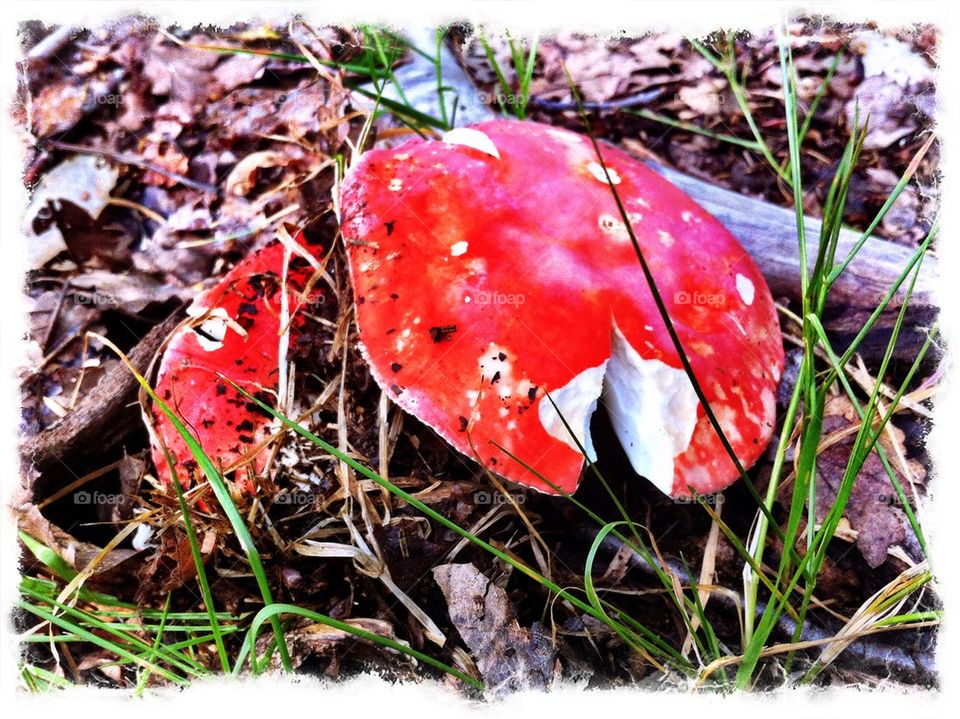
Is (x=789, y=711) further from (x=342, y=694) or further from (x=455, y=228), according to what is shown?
(x=455, y=228)

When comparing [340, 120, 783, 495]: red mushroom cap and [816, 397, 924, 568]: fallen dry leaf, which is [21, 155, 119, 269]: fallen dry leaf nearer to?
[340, 120, 783, 495]: red mushroom cap

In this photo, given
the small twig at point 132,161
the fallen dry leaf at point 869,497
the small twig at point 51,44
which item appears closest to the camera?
the fallen dry leaf at point 869,497

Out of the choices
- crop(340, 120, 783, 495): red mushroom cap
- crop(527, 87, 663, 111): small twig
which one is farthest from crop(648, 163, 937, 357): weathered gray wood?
crop(527, 87, 663, 111): small twig

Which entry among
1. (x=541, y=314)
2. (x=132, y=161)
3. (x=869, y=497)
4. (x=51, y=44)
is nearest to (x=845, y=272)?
(x=869, y=497)

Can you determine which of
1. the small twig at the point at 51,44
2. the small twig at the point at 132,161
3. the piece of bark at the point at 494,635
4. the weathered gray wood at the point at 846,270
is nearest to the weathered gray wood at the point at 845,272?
the weathered gray wood at the point at 846,270

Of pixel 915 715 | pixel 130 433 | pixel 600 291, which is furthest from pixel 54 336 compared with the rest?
pixel 915 715

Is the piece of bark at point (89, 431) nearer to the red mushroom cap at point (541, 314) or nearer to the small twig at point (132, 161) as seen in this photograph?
the red mushroom cap at point (541, 314)

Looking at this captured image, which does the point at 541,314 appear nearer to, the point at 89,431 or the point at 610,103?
the point at 89,431
